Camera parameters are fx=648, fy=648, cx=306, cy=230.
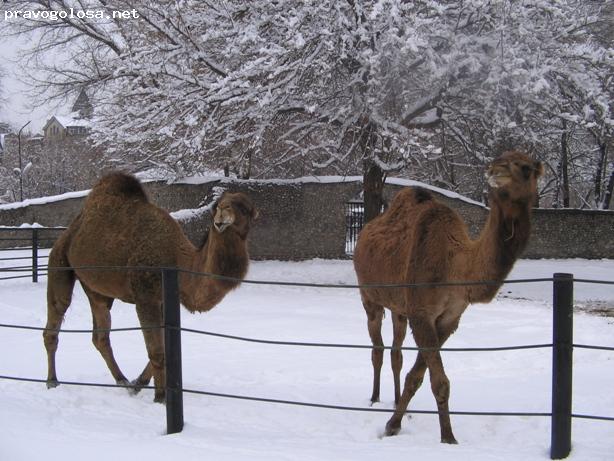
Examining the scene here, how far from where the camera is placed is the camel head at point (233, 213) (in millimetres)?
4961

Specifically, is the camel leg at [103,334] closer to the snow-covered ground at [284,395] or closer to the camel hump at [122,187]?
the snow-covered ground at [284,395]

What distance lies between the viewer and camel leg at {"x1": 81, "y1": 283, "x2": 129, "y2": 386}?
6.19 m

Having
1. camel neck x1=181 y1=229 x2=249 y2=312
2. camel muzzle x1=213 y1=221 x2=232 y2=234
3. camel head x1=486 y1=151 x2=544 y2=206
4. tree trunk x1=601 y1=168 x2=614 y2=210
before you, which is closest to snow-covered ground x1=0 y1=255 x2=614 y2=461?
camel neck x1=181 y1=229 x2=249 y2=312

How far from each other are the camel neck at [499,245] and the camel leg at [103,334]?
360 centimetres

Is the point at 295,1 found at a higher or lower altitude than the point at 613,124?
higher

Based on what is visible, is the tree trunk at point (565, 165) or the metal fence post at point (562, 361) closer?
the metal fence post at point (562, 361)

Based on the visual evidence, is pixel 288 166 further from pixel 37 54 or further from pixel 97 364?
pixel 97 364

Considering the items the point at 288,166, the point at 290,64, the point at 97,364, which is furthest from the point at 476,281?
the point at 288,166

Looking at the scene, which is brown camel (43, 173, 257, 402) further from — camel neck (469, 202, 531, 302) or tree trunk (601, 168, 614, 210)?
tree trunk (601, 168, 614, 210)

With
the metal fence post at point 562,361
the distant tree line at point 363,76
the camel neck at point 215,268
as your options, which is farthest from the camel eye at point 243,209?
the distant tree line at point 363,76

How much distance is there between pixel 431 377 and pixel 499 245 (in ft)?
3.70

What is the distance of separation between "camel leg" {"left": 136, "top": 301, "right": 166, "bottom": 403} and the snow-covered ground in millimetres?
193

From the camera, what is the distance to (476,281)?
4.25 metres

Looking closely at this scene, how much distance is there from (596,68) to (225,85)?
756 centimetres
